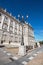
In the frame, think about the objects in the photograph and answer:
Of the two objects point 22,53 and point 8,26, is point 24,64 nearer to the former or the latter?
point 22,53

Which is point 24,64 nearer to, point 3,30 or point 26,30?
point 3,30

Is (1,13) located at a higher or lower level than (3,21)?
higher

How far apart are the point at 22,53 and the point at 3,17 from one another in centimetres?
1973

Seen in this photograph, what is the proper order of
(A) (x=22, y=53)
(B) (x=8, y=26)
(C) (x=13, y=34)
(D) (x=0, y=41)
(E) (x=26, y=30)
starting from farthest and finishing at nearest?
(E) (x=26, y=30) < (C) (x=13, y=34) < (B) (x=8, y=26) < (D) (x=0, y=41) < (A) (x=22, y=53)

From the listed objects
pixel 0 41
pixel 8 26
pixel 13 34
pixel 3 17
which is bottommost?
pixel 0 41

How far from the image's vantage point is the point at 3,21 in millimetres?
28000

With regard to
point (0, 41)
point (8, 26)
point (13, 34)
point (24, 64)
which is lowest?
point (24, 64)

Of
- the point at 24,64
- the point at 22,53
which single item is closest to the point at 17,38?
the point at 22,53

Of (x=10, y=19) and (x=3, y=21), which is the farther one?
(x=10, y=19)

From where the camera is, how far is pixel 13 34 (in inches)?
1272

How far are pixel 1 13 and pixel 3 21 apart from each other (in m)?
2.81

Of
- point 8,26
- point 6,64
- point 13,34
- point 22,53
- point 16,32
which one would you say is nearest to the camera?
point 6,64

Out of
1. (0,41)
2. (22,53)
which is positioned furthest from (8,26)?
(22,53)

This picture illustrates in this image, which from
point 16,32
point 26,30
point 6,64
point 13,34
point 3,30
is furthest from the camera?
point 26,30
